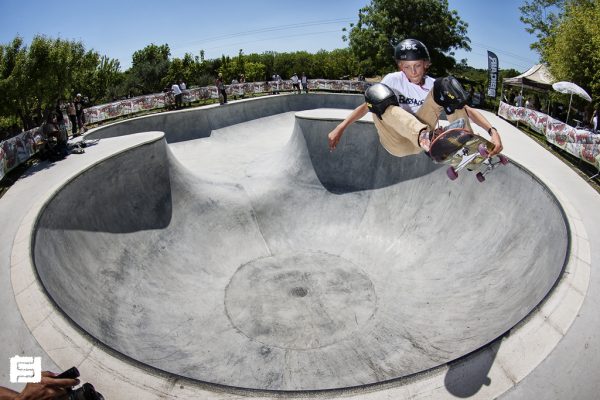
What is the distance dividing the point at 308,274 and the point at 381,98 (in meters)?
5.77

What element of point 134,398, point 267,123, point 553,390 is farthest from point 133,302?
point 267,123

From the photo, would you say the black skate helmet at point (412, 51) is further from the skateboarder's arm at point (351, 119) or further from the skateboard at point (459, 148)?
the skateboard at point (459, 148)

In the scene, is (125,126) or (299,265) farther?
(125,126)

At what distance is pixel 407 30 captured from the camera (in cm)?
3089

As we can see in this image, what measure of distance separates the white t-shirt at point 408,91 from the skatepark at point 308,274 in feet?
10.5

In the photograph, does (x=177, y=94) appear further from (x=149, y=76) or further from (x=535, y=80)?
(x=149, y=76)

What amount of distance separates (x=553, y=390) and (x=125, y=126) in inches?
695

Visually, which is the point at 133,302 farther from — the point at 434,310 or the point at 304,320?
the point at 434,310

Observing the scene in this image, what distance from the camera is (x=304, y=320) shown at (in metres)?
8.05

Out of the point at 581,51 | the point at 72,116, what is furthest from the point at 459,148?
the point at 581,51

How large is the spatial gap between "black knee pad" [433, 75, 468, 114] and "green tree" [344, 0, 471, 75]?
2823 centimetres

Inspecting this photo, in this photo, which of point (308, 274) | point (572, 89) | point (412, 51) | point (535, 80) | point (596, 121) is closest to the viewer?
point (412, 51)

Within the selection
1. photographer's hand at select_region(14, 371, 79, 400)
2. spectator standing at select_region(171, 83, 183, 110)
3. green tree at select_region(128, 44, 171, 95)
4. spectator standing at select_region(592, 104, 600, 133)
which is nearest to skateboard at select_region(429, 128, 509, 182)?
photographer's hand at select_region(14, 371, 79, 400)

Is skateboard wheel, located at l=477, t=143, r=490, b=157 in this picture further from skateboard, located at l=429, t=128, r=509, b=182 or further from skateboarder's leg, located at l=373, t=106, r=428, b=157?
skateboarder's leg, located at l=373, t=106, r=428, b=157
